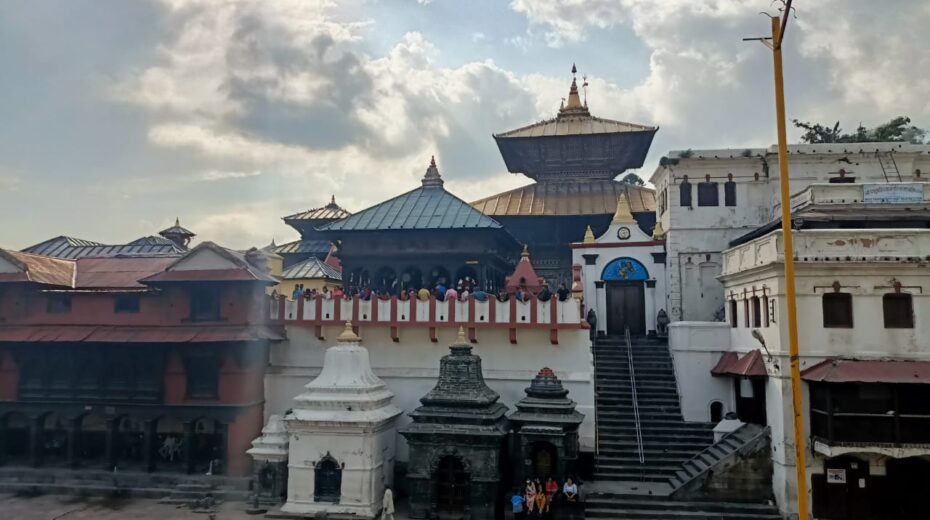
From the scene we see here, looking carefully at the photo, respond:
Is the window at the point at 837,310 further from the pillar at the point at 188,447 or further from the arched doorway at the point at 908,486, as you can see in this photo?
the pillar at the point at 188,447

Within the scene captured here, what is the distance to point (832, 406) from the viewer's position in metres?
17.9

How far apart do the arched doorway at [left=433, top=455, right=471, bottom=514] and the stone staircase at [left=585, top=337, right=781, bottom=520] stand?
367 centimetres

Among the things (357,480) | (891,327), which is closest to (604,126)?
(891,327)

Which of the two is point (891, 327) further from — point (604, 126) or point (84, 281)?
point (84, 281)

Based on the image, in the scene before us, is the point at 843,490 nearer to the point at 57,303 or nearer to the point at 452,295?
the point at 452,295

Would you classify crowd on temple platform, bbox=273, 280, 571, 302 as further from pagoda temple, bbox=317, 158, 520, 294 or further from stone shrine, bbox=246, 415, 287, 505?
stone shrine, bbox=246, 415, 287, 505

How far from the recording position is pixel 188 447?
72.4 feet

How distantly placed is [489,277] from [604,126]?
1328 cm

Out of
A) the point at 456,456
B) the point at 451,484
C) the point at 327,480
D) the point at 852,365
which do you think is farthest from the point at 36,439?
the point at 852,365

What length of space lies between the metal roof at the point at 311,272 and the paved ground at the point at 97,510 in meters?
15.4

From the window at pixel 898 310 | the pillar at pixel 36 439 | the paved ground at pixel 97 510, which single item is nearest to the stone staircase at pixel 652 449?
the window at pixel 898 310

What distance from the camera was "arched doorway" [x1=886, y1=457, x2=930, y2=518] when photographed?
1795cm

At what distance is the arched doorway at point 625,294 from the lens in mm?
27906

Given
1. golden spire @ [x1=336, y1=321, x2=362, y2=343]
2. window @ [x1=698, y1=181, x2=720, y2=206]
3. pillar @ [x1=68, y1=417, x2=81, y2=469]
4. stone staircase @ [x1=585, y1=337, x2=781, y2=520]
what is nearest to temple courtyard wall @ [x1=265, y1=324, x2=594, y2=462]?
stone staircase @ [x1=585, y1=337, x2=781, y2=520]
